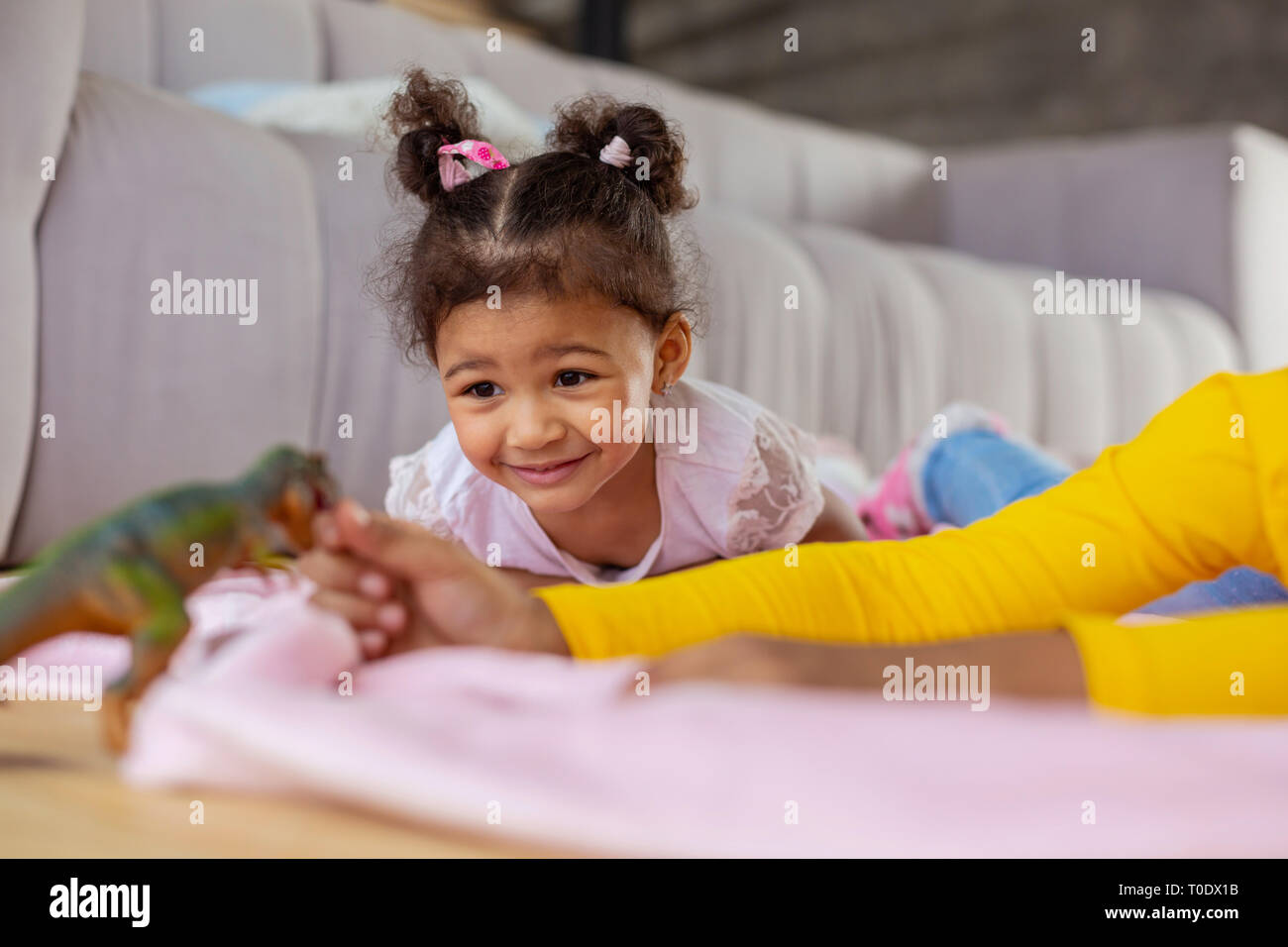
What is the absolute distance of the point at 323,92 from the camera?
1376mm

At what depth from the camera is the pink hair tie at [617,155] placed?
2.60 feet

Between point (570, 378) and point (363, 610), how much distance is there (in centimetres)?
28

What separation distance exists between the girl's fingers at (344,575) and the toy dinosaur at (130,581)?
52mm

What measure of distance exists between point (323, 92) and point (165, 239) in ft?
1.33

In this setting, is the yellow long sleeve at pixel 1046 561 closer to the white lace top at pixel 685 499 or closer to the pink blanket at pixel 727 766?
the pink blanket at pixel 727 766

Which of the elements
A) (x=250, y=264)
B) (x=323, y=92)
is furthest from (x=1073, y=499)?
(x=323, y=92)

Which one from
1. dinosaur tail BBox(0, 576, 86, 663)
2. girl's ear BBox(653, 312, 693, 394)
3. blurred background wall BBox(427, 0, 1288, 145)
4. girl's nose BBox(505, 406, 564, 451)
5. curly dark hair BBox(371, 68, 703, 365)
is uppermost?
blurred background wall BBox(427, 0, 1288, 145)

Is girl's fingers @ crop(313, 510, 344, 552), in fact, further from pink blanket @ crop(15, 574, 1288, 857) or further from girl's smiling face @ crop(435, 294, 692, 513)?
girl's smiling face @ crop(435, 294, 692, 513)

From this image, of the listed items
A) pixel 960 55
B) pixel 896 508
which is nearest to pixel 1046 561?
pixel 896 508

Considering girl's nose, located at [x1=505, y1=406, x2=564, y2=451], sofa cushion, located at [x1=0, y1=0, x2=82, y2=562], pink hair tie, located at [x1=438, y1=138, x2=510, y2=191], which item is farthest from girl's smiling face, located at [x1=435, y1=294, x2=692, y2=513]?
sofa cushion, located at [x1=0, y1=0, x2=82, y2=562]

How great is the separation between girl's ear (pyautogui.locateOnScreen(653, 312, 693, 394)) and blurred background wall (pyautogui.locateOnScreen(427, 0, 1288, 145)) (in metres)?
2.74

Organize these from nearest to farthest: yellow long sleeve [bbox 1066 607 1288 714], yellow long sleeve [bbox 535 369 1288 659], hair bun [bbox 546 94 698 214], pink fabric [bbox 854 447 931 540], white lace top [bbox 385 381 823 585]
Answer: yellow long sleeve [bbox 1066 607 1288 714] → yellow long sleeve [bbox 535 369 1288 659] → hair bun [bbox 546 94 698 214] → white lace top [bbox 385 381 823 585] → pink fabric [bbox 854 447 931 540]

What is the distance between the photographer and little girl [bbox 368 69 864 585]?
719mm

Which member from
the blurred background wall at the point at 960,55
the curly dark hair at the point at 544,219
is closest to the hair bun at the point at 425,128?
the curly dark hair at the point at 544,219
